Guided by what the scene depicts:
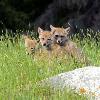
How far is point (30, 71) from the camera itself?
9.34 meters

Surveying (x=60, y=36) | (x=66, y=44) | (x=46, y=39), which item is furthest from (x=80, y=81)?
(x=60, y=36)

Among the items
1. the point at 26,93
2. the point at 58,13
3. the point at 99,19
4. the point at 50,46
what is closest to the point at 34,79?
the point at 26,93

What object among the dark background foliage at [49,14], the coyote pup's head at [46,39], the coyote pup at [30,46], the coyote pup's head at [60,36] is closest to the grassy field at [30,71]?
the coyote pup at [30,46]

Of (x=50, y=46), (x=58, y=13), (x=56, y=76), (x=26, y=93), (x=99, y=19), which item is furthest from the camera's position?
(x=58, y=13)

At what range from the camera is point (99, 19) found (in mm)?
17453

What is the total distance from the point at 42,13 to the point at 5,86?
11534mm

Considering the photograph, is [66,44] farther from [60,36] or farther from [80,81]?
[80,81]

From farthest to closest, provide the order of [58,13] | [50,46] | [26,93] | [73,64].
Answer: [58,13], [50,46], [73,64], [26,93]

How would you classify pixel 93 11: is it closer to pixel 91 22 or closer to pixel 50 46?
pixel 91 22

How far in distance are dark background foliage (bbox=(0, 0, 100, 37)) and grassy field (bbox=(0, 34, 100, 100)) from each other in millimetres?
5934

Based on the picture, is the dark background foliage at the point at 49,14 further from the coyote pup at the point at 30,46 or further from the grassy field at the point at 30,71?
the grassy field at the point at 30,71

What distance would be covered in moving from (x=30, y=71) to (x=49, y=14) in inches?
390

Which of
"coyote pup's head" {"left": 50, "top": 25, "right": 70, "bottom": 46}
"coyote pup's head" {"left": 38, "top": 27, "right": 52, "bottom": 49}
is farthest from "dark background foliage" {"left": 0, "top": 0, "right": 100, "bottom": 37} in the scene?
"coyote pup's head" {"left": 38, "top": 27, "right": 52, "bottom": 49}

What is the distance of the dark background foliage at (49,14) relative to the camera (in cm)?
1758
